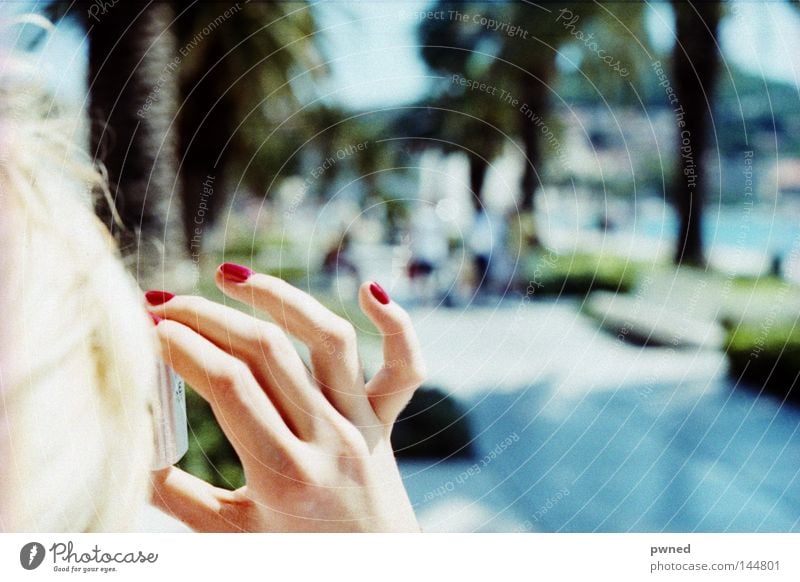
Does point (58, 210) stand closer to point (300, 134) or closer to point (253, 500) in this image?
point (300, 134)

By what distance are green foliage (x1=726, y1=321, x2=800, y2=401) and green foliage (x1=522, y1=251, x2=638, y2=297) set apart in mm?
163

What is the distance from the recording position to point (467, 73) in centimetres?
97

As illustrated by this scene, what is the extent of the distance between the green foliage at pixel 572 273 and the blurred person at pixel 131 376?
0.18m

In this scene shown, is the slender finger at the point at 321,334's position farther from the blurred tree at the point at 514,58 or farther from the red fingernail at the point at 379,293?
the blurred tree at the point at 514,58

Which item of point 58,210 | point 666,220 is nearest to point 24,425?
point 58,210

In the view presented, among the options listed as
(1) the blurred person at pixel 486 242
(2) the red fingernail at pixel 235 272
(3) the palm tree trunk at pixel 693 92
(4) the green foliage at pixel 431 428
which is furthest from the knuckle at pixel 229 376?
(3) the palm tree trunk at pixel 693 92

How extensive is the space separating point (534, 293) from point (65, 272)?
0.58m

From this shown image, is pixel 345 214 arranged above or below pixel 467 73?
below

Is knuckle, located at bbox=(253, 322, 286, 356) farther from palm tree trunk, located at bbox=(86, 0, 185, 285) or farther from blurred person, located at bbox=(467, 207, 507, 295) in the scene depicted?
blurred person, located at bbox=(467, 207, 507, 295)

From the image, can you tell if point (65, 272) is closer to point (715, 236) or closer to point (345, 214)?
point (345, 214)

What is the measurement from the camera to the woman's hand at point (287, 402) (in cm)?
94

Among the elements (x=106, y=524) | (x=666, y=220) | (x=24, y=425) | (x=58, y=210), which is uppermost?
(x=58, y=210)

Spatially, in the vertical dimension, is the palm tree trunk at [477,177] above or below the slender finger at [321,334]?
above

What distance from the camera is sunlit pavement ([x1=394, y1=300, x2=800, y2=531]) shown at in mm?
1020
